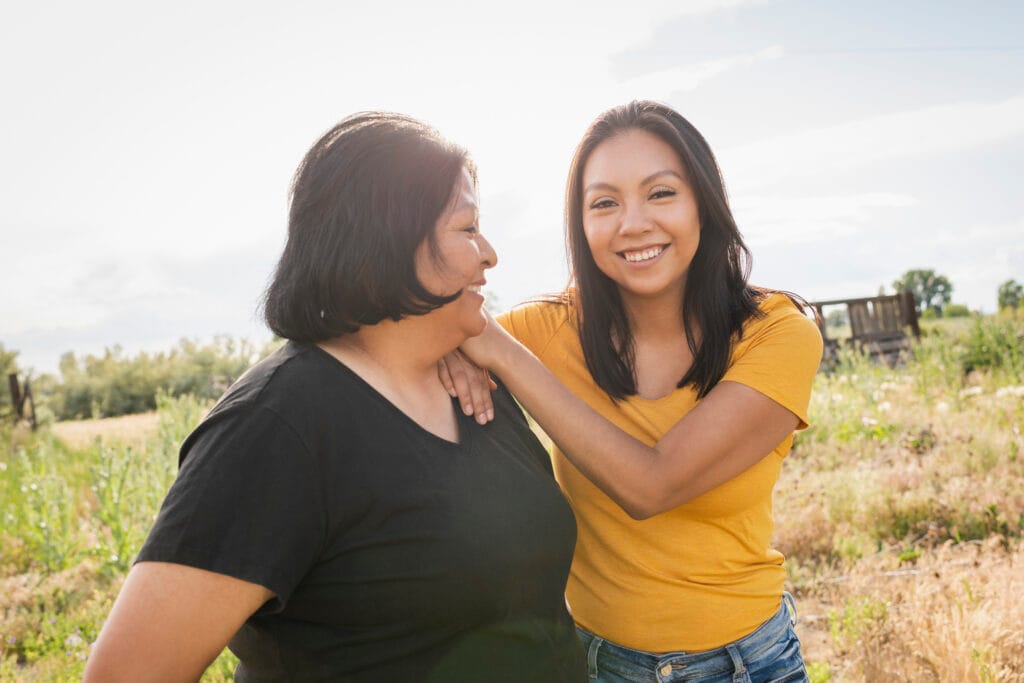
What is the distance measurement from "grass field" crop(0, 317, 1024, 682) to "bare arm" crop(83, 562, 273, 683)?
2.71 m

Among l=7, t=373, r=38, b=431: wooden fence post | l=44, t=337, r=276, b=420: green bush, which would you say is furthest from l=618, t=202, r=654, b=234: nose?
l=44, t=337, r=276, b=420: green bush

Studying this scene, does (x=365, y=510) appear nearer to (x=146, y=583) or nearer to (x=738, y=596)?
(x=146, y=583)

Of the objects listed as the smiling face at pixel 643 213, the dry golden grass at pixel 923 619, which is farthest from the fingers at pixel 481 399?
the dry golden grass at pixel 923 619

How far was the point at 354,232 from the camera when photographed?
64.4 inches

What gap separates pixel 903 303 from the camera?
17922 millimetres

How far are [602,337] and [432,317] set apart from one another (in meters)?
0.78

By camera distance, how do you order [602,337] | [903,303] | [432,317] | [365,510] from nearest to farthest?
[365,510]
[432,317]
[602,337]
[903,303]

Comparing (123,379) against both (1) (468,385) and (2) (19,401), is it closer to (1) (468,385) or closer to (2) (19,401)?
(2) (19,401)

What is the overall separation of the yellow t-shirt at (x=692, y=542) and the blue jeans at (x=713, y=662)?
28mm

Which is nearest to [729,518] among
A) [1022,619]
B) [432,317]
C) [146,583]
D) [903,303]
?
[432,317]

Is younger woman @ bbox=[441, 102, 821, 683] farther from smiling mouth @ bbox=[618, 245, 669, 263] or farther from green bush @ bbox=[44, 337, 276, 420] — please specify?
green bush @ bbox=[44, 337, 276, 420]

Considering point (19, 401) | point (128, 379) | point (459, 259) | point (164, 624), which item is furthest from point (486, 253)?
point (128, 379)

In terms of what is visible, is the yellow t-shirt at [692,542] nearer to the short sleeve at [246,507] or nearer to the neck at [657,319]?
the neck at [657,319]

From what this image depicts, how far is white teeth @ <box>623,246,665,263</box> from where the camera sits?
A: 93.6 inches
